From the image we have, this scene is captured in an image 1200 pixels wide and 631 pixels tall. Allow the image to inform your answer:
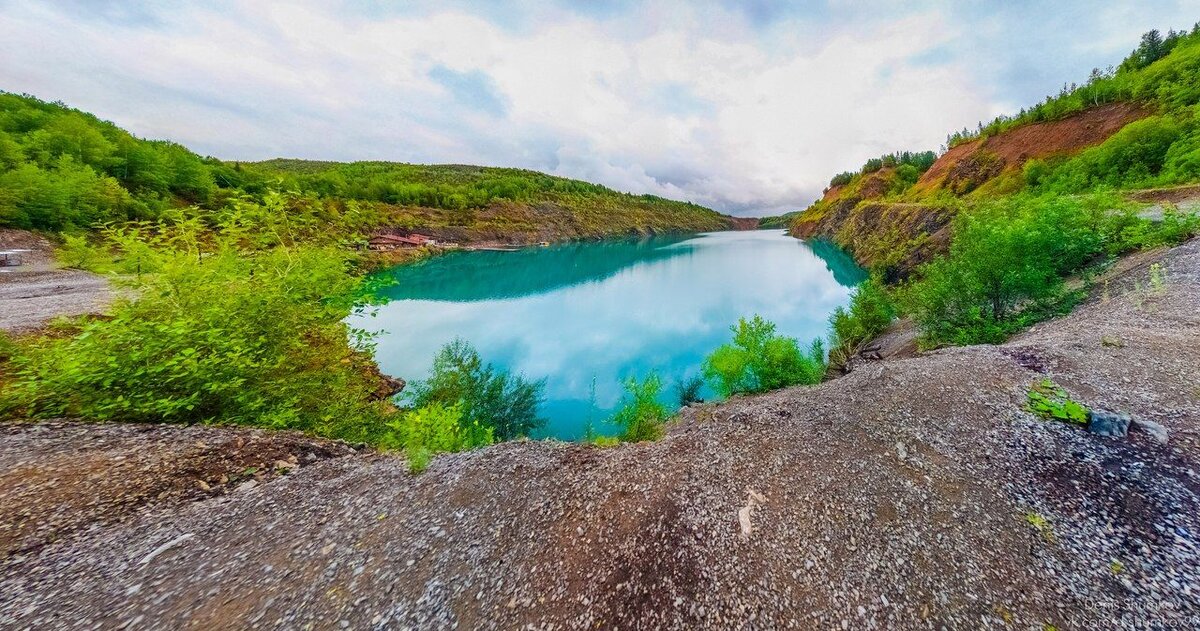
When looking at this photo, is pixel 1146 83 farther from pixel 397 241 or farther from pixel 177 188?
pixel 177 188

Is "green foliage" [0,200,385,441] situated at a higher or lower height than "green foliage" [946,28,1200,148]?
lower

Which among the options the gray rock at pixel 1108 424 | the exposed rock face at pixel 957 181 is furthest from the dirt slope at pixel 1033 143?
the gray rock at pixel 1108 424

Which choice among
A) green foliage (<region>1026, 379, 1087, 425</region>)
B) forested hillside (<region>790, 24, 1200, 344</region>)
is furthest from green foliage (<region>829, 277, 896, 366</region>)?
green foliage (<region>1026, 379, 1087, 425</region>)

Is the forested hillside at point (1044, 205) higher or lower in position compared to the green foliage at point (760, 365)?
higher

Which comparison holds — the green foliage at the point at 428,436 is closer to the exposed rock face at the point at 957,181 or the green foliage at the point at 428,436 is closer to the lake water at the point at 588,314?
the lake water at the point at 588,314

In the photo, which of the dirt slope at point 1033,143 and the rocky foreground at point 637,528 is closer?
the rocky foreground at point 637,528

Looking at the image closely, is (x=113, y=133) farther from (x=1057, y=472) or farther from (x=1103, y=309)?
(x=1103, y=309)

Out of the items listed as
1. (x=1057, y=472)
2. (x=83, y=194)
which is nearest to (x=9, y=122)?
(x=83, y=194)

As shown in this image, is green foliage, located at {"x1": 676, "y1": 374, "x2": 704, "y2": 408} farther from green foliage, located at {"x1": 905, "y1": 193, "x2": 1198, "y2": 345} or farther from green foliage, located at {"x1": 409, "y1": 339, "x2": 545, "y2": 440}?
green foliage, located at {"x1": 905, "y1": 193, "x2": 1198, "y2": 345}
